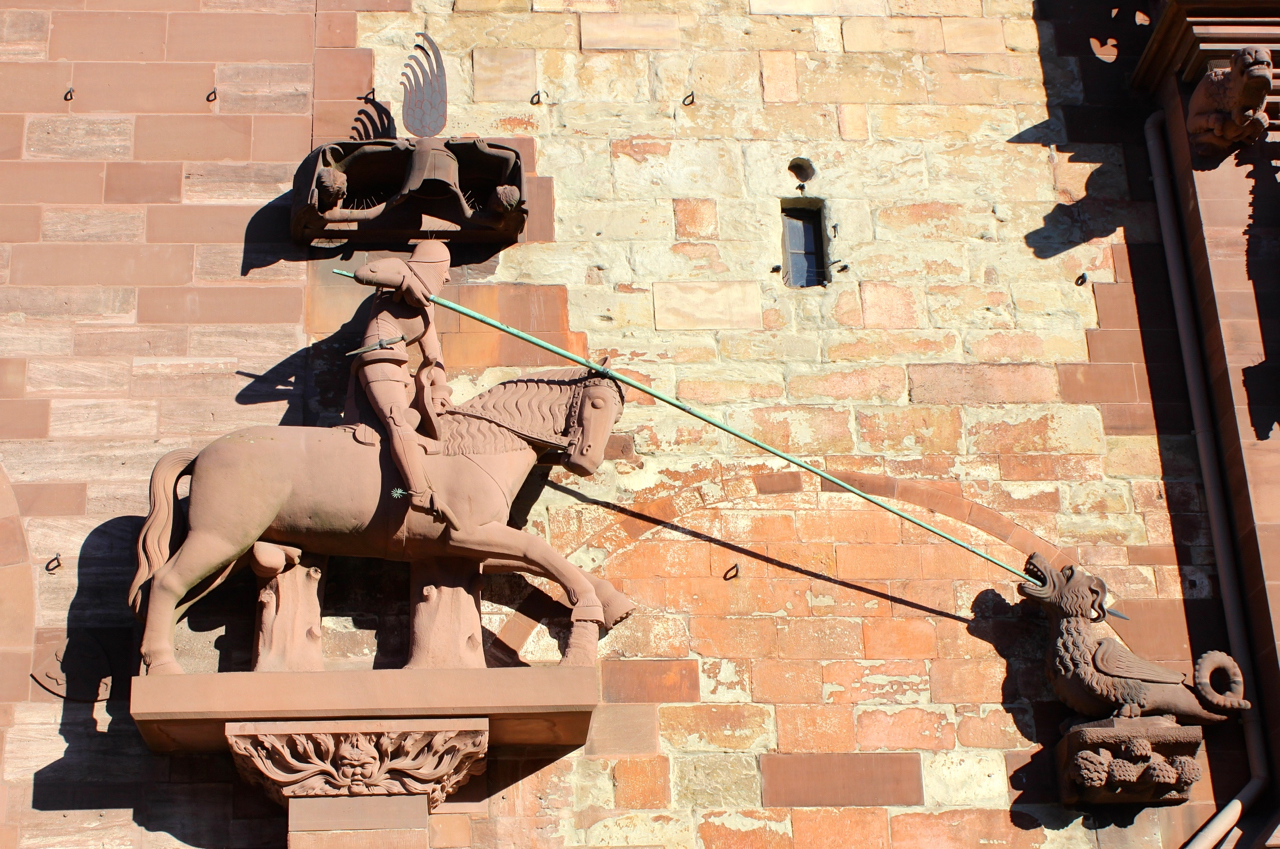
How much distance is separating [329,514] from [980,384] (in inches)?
136

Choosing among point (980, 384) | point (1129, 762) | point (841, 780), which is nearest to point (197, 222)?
point (980, 384)

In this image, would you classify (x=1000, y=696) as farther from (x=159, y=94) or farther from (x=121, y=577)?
(x=159, y=94)

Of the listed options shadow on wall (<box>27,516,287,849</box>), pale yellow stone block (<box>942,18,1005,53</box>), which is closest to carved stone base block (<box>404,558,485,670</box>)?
shadow on wall (<box>27,516,287,849</box>)

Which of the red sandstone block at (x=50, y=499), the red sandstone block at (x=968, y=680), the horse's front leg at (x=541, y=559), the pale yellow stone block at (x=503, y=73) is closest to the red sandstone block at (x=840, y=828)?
the red sandstone block at (x=968, y=680)

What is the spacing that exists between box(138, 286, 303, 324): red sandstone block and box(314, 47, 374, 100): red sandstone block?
1316 mm

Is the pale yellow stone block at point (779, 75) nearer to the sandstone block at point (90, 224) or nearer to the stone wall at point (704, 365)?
the stone wall at point (704, 365)

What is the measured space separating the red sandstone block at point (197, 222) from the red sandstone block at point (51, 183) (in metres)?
0.36

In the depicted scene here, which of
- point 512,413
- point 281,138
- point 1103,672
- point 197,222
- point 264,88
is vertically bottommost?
point 1103,672

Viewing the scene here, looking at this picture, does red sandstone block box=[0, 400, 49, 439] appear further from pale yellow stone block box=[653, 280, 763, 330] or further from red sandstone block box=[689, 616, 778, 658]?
red sandstone block box=[689, 616, 778, 658]

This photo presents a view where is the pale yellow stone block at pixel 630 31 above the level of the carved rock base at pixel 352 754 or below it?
above

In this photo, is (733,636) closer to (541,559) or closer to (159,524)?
(541,559)

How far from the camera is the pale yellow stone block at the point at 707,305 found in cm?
860

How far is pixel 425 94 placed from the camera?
8.80m

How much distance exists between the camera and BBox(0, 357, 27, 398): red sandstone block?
321 inches
